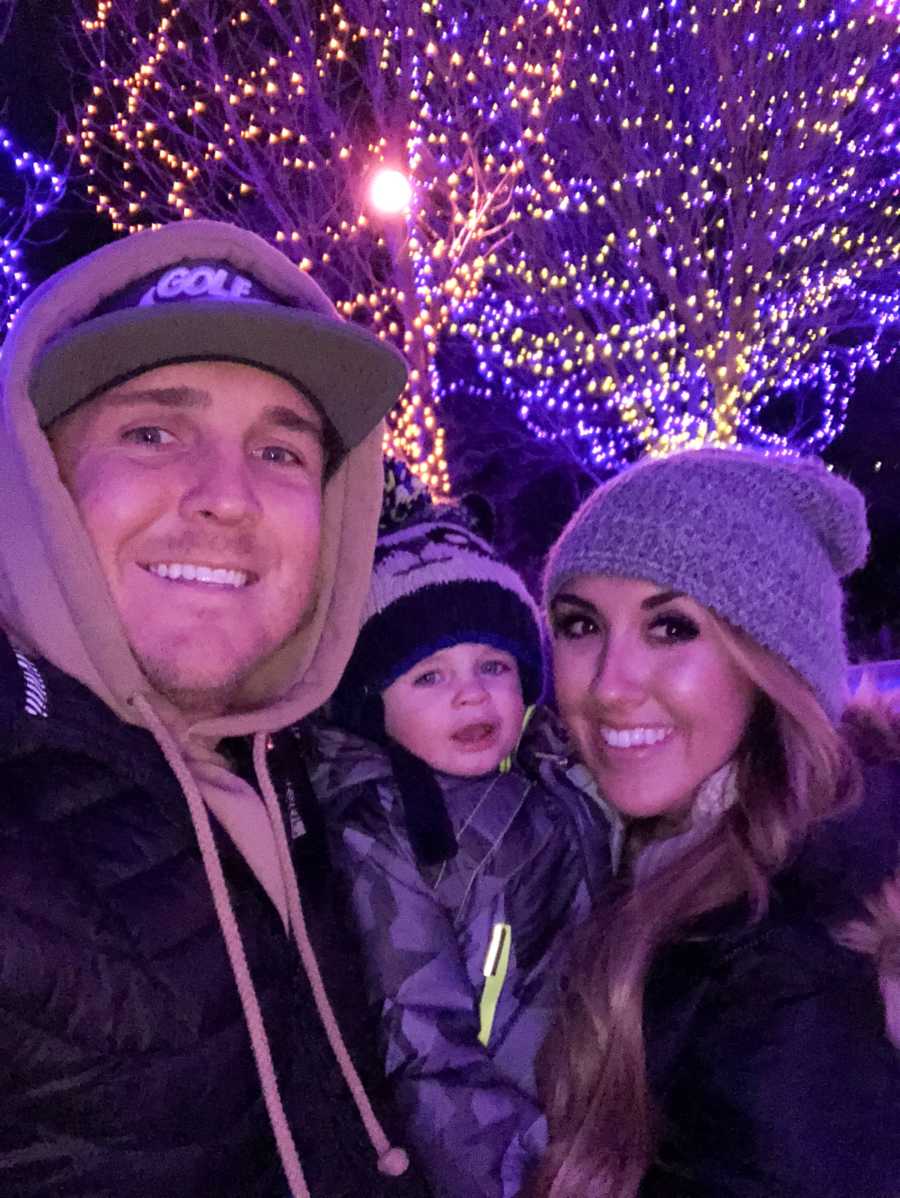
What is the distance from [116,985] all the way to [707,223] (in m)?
11.7

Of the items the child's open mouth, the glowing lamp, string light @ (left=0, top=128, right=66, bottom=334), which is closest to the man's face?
the child's open mouth

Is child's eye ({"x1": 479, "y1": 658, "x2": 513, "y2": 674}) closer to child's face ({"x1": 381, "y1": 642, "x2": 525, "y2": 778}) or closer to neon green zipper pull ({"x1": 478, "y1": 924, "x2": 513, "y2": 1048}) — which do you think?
child's face ({"x1": 381, "y1": 642, "x2": 525, "y2": 778})

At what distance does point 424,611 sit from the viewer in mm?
2793

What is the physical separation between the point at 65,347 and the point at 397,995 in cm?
157

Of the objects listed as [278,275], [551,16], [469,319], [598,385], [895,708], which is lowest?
[895,708]

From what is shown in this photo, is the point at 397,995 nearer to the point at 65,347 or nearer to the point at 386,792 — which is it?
the point at 386,792

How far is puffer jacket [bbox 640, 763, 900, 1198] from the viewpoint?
166 cm

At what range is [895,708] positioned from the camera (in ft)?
7.63

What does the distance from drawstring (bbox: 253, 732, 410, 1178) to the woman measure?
0.36 metres

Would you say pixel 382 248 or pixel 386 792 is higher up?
pixel 382 248

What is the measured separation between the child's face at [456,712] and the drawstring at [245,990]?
1127 mm

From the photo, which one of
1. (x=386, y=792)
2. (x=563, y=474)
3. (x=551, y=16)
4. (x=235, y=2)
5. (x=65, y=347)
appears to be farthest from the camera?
(x=563, y=474)

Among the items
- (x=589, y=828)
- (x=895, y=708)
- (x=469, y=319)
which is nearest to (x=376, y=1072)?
(x=589, y=828)

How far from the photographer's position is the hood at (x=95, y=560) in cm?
171
